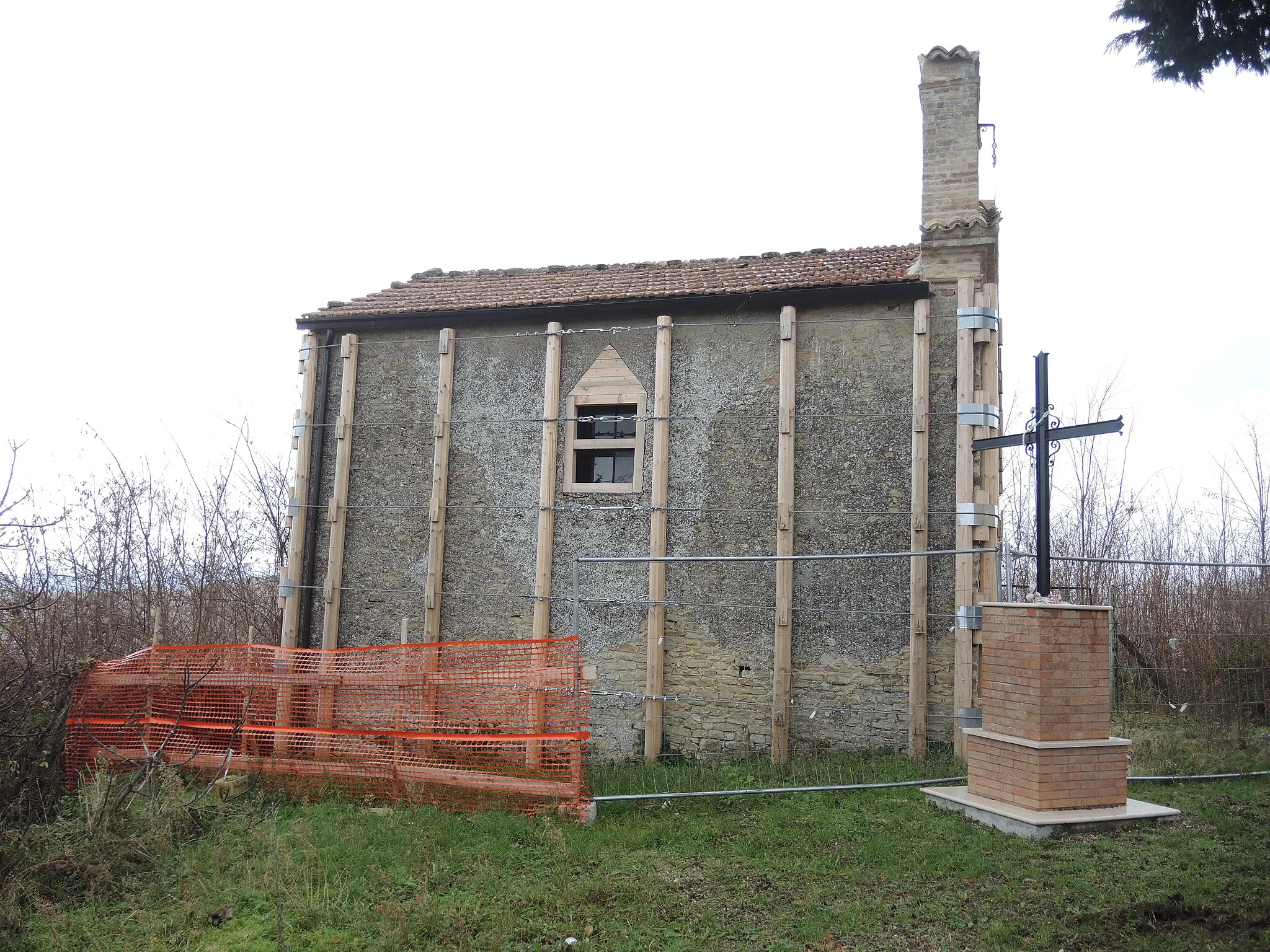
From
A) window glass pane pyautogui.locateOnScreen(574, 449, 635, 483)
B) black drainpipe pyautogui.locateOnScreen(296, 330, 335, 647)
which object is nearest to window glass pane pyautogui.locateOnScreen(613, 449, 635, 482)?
window glass pane pyautogui.locateOnScreen(574, 449, 635, 483)

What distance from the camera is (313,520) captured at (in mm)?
12352

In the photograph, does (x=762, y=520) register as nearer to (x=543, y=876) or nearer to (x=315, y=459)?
(x=543, y=876)

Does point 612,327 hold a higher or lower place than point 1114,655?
higher

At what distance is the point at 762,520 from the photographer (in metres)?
10.7

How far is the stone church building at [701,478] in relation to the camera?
10125mm

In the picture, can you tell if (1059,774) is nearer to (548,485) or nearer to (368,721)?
(548,485)

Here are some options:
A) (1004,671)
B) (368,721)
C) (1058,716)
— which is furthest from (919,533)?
(368,721)

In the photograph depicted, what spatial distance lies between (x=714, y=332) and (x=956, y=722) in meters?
5.20

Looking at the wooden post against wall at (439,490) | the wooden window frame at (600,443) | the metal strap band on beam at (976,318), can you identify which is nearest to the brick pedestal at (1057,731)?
the metal strap band on beam at (976,318)

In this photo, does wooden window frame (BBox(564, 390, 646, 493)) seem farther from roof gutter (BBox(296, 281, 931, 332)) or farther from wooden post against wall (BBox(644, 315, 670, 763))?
roof gutter (BBox(296, 281, 931, 332))

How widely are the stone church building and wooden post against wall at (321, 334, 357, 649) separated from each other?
0.03 metres

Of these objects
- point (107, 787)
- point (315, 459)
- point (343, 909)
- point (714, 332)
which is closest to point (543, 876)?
point (343, 909)

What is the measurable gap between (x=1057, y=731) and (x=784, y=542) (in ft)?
12.9

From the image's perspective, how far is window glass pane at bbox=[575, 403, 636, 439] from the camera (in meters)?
11.4
